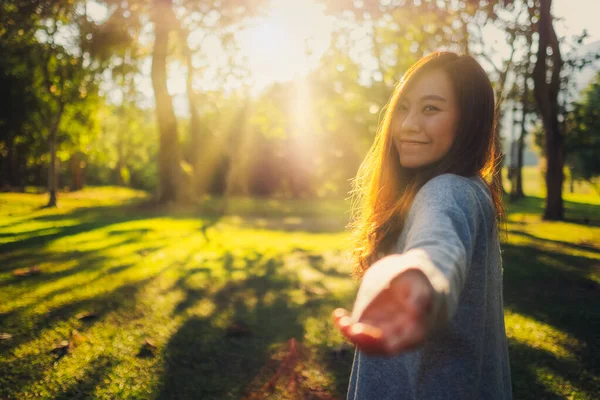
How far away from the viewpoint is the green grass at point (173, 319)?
3223mm

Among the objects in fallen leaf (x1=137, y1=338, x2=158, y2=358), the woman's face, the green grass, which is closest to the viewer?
the woman's face

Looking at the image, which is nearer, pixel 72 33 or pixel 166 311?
pixel 72 33

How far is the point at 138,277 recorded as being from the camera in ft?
18.7

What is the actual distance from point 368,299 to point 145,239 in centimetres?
704

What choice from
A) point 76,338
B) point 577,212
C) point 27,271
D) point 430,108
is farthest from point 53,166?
point 577,212

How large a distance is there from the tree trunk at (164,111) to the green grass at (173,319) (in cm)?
1140

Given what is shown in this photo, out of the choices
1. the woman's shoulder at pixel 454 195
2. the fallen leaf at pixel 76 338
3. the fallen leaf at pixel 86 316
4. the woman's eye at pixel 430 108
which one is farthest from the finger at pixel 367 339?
the fallen leaf at pixel 86 316

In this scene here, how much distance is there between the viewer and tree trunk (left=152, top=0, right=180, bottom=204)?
1628cm

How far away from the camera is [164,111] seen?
1752 centimetres

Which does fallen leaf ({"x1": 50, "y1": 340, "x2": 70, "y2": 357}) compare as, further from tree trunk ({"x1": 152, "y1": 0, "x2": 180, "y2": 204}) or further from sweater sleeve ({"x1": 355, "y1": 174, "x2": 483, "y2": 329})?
tree trunk ({"x1": 152, "y1": 0, "x2": 180, "y2": 204})

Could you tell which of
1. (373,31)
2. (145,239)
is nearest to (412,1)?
(373,31)

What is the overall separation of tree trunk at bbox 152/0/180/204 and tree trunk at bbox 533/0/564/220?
13628mm

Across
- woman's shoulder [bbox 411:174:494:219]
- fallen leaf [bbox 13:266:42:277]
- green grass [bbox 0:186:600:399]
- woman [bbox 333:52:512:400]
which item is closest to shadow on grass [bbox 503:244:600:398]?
green grass [bbox 0:186:600:399]

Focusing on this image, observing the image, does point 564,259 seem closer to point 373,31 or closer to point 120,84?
point 373,31
